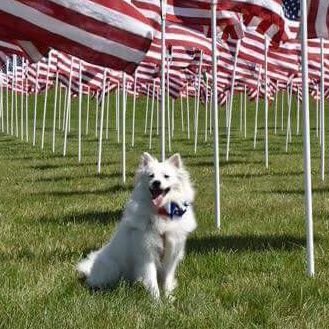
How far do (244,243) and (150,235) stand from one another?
2.59 m

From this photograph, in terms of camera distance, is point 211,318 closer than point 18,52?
Yes

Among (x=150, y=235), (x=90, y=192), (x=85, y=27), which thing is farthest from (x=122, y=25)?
(x=90, y=192)

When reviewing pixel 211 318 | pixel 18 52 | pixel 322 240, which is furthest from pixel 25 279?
pixel 18 52

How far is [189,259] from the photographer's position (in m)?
8.02

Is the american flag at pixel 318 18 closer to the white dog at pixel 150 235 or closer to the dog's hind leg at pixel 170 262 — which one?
A: the white dog at pixel 150 235

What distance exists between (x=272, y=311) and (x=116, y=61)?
3.47 meters

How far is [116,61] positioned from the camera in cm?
846

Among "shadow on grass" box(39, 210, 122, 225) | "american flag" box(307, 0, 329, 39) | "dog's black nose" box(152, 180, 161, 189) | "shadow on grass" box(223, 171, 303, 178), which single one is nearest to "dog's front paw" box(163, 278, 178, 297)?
"dog's black nose" box(152, 180, 161, 189)

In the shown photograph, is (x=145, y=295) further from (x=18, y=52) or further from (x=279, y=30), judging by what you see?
(x=18, y=52)

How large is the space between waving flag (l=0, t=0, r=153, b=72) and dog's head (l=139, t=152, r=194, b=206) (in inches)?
69.2

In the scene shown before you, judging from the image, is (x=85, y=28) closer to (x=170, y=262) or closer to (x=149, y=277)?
(x=170, y=262)

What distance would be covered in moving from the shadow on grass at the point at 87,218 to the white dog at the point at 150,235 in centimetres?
351

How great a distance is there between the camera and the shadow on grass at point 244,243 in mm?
8656

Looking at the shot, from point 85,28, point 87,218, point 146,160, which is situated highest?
point 85,28
